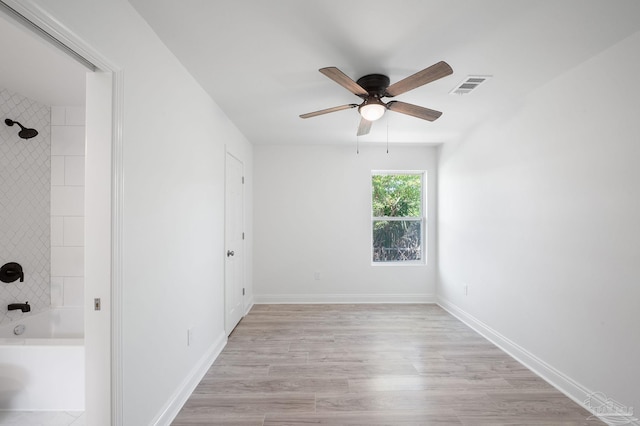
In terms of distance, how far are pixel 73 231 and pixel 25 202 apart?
16.7 inches

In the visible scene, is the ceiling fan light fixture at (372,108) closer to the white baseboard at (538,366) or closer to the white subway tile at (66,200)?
the white baseboard at (538,366)

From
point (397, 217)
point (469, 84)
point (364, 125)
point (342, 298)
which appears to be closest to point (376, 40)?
point (364, 125)

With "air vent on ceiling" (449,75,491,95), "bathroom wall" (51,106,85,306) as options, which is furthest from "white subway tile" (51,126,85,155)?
"air vent on ceiling" (449,75,491,95)

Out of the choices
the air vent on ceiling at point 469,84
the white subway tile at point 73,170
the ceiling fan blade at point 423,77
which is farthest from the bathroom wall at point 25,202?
the air vent on ceiling at point 469,84

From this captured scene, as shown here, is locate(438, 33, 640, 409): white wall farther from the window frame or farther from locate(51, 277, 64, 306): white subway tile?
locate(51, 277, 64, 306): white subway tile

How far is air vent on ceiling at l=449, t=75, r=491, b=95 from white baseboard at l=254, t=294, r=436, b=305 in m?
3.09

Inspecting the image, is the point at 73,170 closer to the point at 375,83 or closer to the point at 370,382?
the point at 375,83

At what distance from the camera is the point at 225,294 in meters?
3.07

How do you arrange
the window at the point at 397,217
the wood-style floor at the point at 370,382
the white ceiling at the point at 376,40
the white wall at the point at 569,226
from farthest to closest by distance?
1. the window at the point at 397,217
2. the wood-style floor at the point at 370,382
3. the white wall at the point at 569,226
4. the white ceiling at the point at 376,40

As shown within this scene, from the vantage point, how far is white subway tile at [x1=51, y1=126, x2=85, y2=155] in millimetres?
2725

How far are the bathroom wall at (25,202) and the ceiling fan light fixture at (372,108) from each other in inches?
115

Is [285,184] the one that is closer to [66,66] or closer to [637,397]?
[66,66]

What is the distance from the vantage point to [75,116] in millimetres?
2727

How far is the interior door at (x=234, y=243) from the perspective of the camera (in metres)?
3.18
